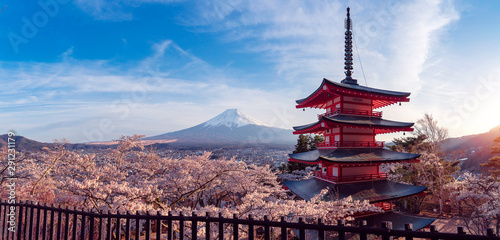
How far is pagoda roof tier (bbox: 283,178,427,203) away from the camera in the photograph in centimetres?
984

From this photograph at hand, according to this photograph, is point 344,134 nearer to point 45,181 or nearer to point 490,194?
point 490,194

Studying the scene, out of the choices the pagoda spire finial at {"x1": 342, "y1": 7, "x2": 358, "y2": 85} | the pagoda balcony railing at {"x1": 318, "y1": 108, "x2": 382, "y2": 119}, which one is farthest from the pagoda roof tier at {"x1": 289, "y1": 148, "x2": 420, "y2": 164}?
the pagoda spire finial at {"x1": 342, "y1": 7, "x2": 358, "y2": 85}

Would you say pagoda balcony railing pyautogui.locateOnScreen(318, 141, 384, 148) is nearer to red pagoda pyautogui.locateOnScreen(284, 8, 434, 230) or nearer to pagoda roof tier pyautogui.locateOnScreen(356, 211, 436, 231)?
red pagoda pyautogui.locateOnScreen(284, 8, 434, 230)

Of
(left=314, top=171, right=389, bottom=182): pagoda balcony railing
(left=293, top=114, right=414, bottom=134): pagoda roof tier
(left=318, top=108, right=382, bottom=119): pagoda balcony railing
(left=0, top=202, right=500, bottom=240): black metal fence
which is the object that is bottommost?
(left=314, top=171, right=389, bottom=182): pagoda balcony railing

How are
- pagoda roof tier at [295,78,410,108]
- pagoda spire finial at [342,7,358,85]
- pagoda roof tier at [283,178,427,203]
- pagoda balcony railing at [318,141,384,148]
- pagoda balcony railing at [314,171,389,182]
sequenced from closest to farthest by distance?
1. pagoda roof tier at [283,178,427,203]
2. pagoda balcony railing at [314,171,389,182]
3. pagoda roof tier at [295,78,410,108]
4. pagoda balcony railing at [318,141,384,148]
5. pagoda spire finial at [342,7,358,85]

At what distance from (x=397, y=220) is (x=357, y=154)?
3.43 metres

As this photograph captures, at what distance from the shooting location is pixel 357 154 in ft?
35.1

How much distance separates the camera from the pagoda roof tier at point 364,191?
9844mm

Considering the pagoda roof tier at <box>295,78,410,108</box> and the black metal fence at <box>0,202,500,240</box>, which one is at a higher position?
the pagoda roof tier at <box>295,78,410,108</box>

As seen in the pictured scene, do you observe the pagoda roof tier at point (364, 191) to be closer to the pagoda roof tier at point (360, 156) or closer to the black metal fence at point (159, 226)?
the pagoda roof tier at point (360, 156)

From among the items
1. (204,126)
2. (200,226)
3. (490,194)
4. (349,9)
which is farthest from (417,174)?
(204,126)

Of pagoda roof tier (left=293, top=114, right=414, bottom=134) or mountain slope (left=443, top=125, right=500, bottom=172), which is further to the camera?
mountain slope (left=443, top=125, right=500, bottom=172)

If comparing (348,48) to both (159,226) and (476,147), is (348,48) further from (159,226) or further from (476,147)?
(476,147)

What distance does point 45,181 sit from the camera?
9.32m
